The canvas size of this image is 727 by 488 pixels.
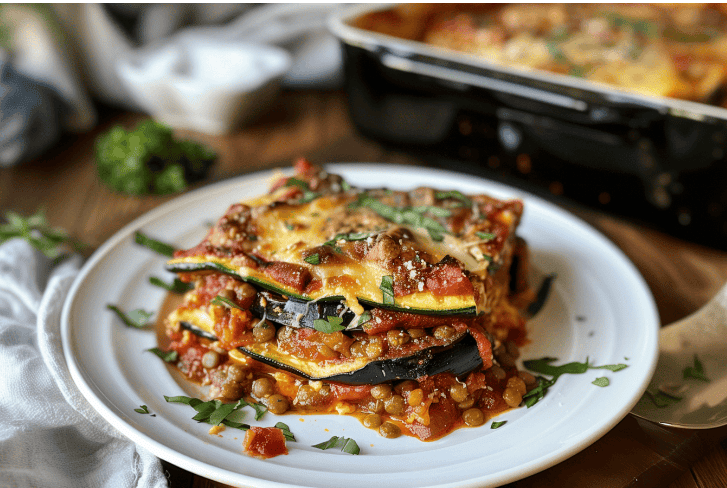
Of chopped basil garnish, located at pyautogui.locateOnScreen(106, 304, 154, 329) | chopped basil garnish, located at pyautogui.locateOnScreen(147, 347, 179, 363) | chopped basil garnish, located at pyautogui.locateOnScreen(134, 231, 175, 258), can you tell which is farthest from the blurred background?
chopped basil garnish, located at pyautogui.locateOnScreen(147, 347, 179, 363)

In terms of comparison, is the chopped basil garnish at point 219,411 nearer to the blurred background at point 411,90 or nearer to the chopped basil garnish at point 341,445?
the chopped basil garnish at point 341,445

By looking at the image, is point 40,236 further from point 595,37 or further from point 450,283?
point 595,37

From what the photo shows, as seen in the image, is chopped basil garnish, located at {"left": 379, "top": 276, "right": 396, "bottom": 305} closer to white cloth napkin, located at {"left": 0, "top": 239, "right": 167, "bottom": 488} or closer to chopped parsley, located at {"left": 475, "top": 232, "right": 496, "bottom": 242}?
chopped parsley, located at {"left": 475, "top": 232, "right": 496, "bottom": 242}

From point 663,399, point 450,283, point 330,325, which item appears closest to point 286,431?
point 330,325

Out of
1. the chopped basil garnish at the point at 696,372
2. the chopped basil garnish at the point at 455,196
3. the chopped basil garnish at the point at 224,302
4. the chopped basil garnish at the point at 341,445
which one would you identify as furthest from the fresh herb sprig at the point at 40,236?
the chopped basil garnish at the point at 696,372

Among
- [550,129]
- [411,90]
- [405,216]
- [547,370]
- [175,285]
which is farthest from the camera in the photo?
[411,90]
